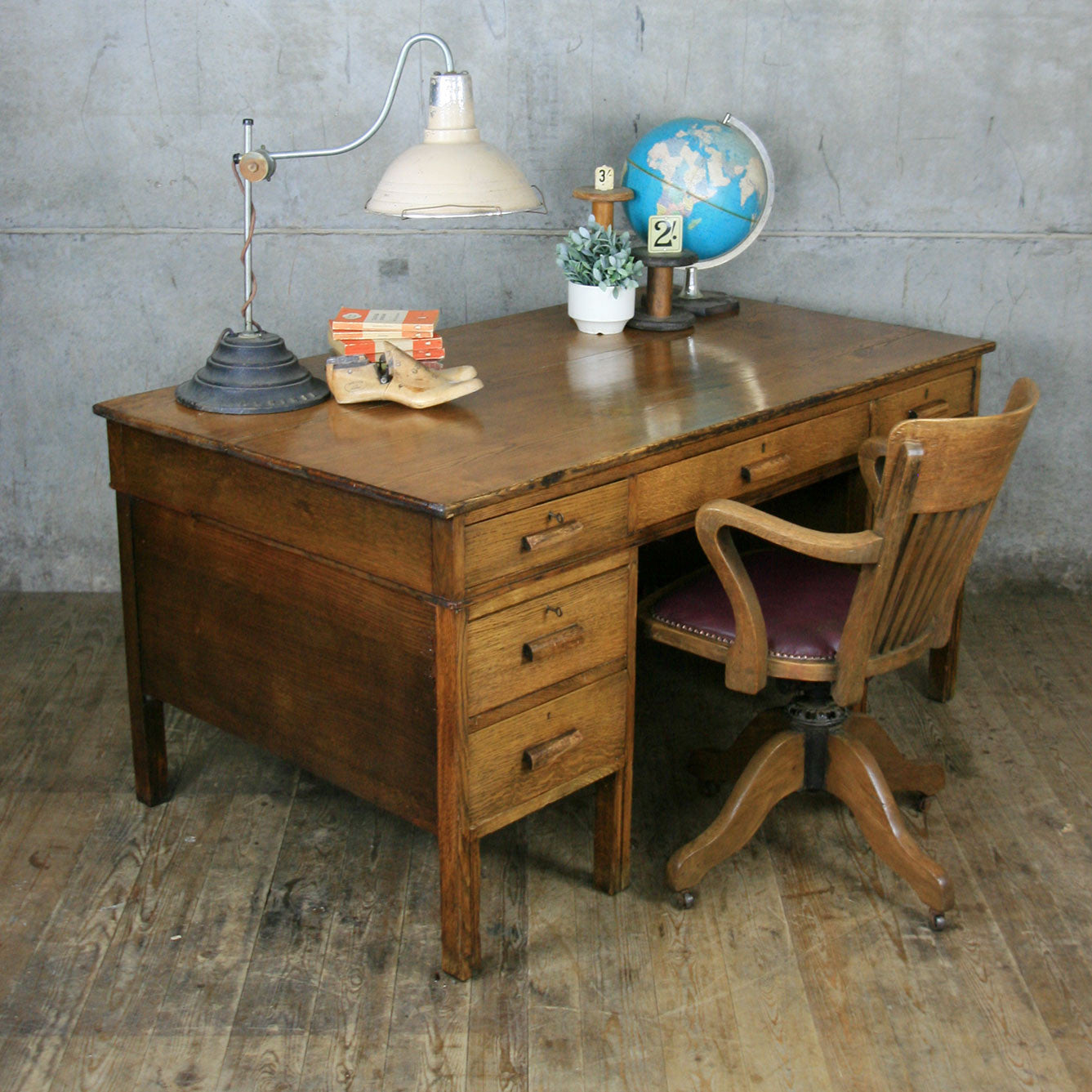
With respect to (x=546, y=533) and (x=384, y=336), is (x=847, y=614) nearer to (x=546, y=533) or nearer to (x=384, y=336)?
(x=546, y=533)

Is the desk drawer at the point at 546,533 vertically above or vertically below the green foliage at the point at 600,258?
below

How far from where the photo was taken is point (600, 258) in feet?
10.2

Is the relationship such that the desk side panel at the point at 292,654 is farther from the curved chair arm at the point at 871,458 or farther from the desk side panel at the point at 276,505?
the curved chair arm at the point at 871,458

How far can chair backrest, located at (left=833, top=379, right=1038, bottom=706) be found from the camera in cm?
228

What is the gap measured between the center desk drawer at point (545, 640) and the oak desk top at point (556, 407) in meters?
0.21

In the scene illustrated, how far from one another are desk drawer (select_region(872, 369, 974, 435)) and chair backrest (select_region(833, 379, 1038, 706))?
392mm

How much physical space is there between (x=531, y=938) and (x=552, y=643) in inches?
22.9

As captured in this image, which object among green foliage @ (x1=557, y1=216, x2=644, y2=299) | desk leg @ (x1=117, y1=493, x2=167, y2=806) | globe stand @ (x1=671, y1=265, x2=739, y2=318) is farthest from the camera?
globe stand @ (x1=671, y1=265, x2=739, y2=318)

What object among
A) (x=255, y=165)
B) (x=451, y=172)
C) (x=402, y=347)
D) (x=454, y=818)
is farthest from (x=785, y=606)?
(x=255, y=165)

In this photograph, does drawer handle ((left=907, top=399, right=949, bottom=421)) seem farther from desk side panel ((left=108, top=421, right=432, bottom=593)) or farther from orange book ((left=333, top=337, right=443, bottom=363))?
desk side panel ((left=108, top=421, right=432, bottom=593))

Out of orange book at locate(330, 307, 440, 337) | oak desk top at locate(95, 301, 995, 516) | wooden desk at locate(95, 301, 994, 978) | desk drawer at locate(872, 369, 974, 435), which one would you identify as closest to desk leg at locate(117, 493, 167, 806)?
wooden desk at locate(95, 301, 994, 978)

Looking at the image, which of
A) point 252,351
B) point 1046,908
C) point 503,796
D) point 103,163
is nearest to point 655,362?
point 252,351

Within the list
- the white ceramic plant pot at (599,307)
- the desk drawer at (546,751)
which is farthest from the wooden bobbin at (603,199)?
the desk drawer at (546,751)

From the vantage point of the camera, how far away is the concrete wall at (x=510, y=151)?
3.70m
